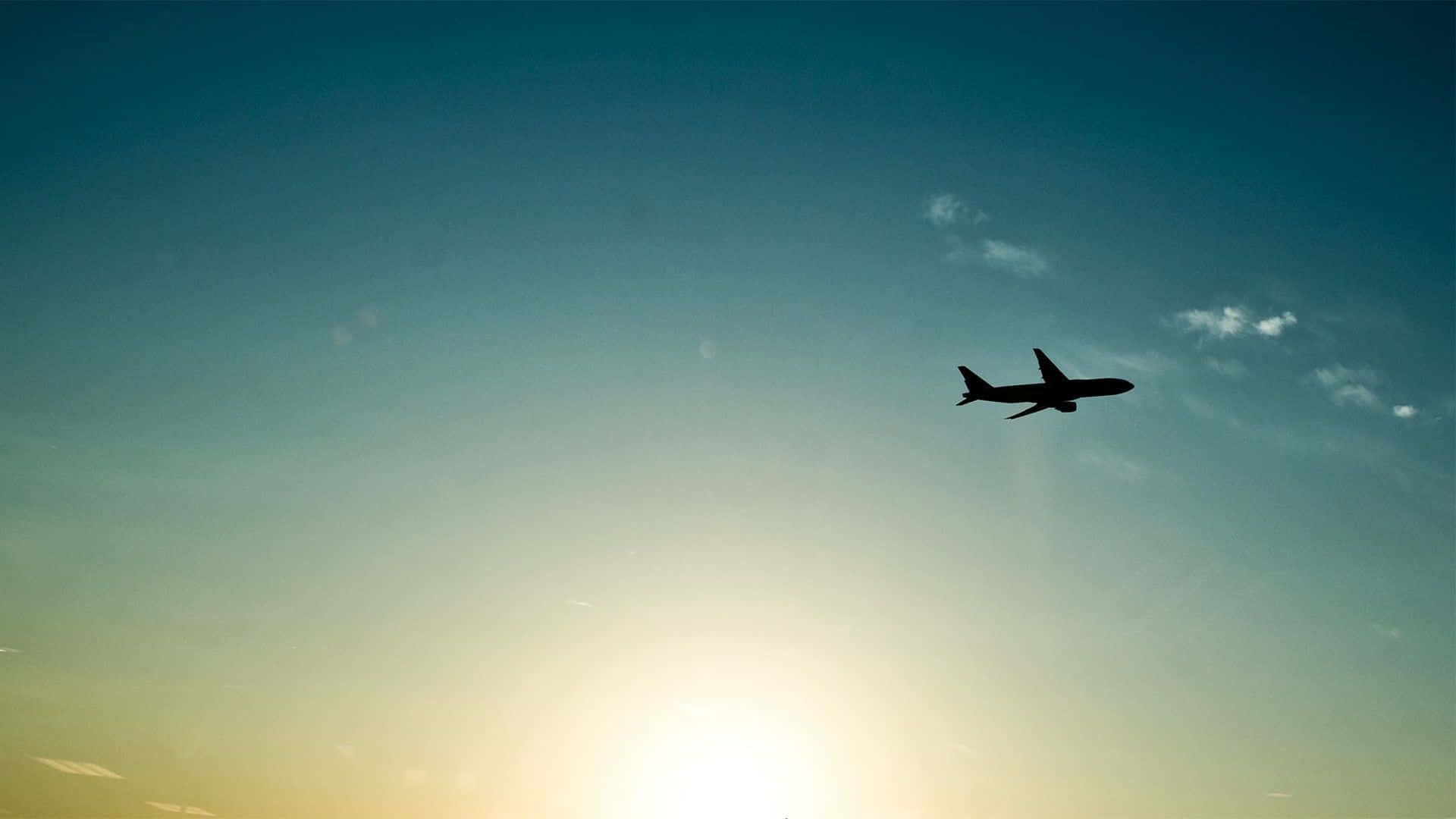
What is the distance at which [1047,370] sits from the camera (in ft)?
574

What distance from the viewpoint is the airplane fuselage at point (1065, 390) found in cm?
17388

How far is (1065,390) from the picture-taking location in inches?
6865

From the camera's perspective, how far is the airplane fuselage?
570ft

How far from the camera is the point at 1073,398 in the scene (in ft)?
579

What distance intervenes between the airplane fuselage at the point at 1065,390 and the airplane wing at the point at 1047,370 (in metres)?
0.61

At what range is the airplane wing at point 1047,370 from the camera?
17375cm

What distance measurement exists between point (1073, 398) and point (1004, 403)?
1072 cm

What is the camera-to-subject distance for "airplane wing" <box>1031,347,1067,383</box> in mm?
173750

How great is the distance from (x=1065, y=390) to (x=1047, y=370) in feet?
13.4

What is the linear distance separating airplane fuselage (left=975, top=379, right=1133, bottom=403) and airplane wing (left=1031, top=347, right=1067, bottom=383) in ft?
1.99

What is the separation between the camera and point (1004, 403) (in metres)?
181
